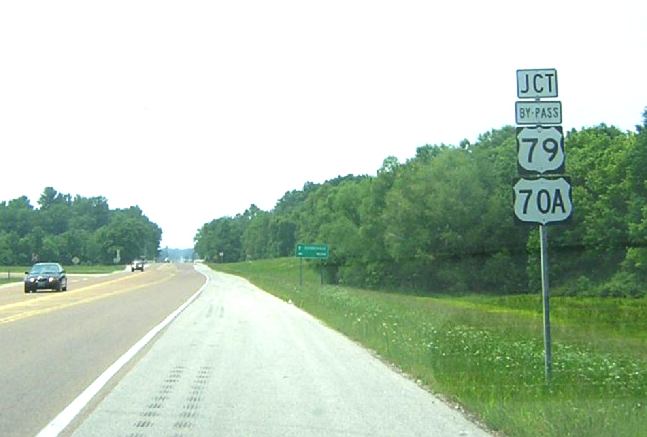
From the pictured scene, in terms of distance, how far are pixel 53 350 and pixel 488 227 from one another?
49435 mm

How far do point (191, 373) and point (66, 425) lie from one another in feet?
14.1

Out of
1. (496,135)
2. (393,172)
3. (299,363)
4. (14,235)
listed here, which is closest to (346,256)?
(393,172)

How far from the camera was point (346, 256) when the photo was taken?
9112 cm

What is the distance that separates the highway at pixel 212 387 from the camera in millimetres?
8977

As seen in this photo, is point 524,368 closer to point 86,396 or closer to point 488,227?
point 86,396

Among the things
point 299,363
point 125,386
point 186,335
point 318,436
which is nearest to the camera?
point 318,436

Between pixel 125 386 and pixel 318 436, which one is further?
pixel 125 386

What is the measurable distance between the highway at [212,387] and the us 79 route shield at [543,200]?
2.76 metres

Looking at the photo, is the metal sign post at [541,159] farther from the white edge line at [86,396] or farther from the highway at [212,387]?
the white edge line at [86,396]

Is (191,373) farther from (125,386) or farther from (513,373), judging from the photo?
(513,373)

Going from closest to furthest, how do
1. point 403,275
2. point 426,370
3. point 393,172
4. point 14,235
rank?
point 426,370 < point 403,275 < point 393,172 < point 14,235

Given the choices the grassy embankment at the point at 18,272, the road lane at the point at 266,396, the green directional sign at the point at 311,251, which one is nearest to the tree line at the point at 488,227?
the green directional sign at the point at 311,251

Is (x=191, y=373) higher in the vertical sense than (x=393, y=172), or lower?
lower

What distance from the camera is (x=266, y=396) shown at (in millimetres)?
11016
